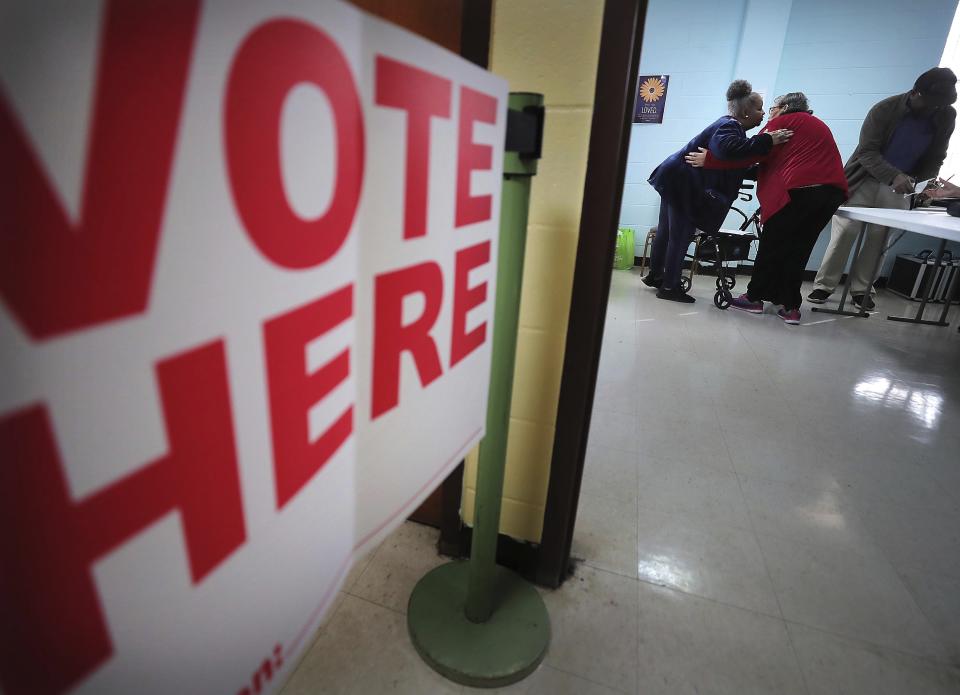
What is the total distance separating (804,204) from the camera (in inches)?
122

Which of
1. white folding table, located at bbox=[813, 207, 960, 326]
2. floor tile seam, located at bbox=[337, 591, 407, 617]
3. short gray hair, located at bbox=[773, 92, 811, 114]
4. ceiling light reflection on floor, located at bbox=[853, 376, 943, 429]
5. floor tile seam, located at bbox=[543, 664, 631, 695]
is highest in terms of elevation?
short gray hair, located at bbox=[773, 92, 811, 114]

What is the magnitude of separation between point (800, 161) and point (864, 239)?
1501 millimetres

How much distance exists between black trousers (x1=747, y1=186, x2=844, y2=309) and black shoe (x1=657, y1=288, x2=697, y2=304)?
0.57 metres

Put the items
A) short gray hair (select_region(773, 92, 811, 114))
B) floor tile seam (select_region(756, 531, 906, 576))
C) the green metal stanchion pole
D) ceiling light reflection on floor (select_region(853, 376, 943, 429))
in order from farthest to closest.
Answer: short gray hair (select_region(773, 92, 811, 114)), ceiling light reflection on floor (select_region(853, 376, 943, 429)), floor tile seam (select_region(756, 531, 906, 576)), the green metal stanchion pole

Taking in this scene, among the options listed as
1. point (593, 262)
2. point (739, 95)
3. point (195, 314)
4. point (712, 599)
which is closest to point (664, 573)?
point (712, 599)

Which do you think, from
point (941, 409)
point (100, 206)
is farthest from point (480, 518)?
point (941, 409)

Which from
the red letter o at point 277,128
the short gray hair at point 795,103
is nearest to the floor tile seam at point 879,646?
the red letter o at point 277,128

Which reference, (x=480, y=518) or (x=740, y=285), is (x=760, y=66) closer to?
(x=740, y=285)

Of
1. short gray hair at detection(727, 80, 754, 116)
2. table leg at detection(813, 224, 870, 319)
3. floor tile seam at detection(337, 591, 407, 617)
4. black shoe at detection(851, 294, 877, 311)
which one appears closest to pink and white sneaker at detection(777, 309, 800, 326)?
table leg at detection(813, 224, 870, 319)

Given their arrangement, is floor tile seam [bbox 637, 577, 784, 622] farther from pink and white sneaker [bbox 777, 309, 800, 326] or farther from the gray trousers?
the gray trousers

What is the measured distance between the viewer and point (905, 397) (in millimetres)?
2402

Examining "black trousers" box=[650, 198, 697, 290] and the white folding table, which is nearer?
the white folding table

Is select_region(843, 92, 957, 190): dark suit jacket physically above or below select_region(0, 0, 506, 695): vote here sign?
above

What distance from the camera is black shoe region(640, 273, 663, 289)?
4.37 metres
